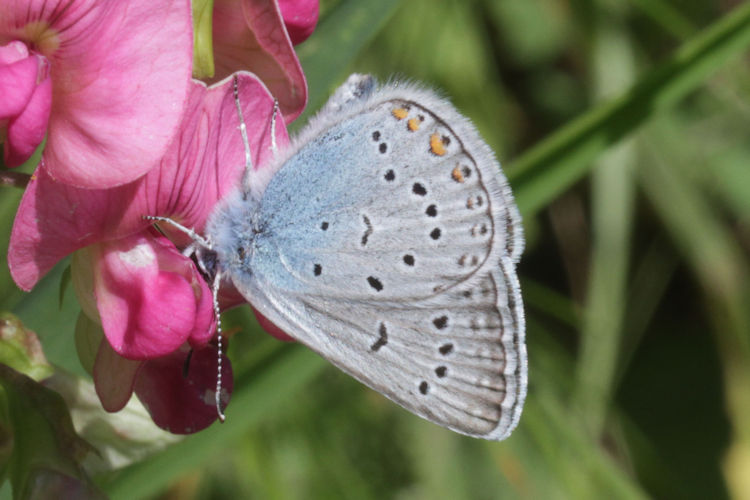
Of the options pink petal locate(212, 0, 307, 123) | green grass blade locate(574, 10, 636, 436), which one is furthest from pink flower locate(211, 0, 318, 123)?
green grass blade locate(574, 10, 636, 436)

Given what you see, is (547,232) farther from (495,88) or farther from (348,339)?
(348,339)

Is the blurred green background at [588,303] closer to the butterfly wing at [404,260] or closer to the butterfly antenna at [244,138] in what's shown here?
the butterfly wing at [404,260]

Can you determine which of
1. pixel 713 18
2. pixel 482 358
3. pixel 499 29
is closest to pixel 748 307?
pixel 713 18

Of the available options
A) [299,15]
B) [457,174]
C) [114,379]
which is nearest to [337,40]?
[299,15]

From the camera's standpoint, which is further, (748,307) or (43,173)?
(748,307)

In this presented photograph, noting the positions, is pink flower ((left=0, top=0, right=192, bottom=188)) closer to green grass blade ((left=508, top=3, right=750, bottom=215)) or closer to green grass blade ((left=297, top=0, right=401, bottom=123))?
green grass blade ((left=297, top=0, right=401, bottom=123))

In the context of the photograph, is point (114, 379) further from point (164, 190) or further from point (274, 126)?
point (274, 126)
